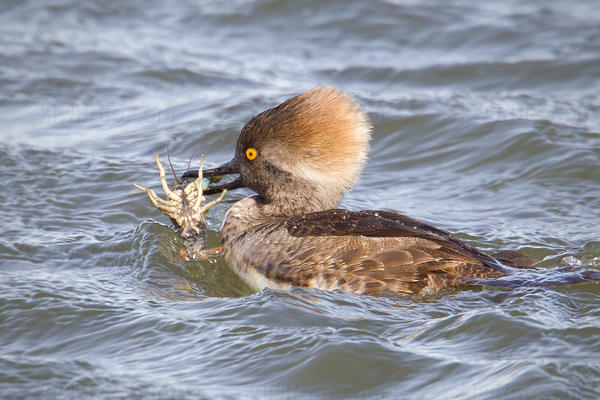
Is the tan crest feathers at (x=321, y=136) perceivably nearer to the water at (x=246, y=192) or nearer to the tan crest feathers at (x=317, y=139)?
the tan crest feathers at (x=317, y=139)

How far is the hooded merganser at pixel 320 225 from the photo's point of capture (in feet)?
18.4

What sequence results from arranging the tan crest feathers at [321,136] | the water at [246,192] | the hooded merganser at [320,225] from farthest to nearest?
the tan crest feathers at [321,136]
the hooded merganser at [320,225]
the water at [246,192]

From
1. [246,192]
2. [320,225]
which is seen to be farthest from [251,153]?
[246,192]

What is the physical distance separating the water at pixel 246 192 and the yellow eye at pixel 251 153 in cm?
87

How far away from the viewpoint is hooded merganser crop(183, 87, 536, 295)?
5.60 metres

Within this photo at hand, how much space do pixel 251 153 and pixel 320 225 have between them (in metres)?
0.97

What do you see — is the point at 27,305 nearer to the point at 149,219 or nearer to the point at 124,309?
the point at 124,309

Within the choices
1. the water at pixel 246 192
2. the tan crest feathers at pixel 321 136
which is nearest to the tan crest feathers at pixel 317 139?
the tan crest feathers at pixel 321 136

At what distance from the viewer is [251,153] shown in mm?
6547

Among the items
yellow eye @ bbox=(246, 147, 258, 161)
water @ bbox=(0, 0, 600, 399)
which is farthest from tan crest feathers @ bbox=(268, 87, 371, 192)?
water @ bbox=(0, 0, 600, 399)

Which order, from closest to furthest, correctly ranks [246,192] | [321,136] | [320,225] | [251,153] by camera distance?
[320,225]
[321,136]
[251,153]
[246,192]

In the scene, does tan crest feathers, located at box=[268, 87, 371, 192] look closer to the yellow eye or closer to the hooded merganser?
the hooded merganser

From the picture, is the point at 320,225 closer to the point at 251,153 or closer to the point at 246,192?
the point at 251,153

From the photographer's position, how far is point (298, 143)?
6332 mm
